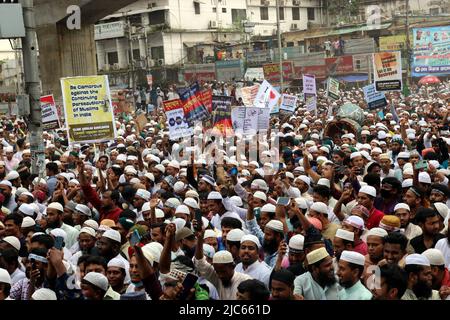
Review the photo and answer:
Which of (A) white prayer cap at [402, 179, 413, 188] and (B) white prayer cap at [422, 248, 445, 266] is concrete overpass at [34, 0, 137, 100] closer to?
(A) white prayer cap at [402, 179, 413, 188]

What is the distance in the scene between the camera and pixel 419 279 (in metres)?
5.16

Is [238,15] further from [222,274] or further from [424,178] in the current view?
[222,274]

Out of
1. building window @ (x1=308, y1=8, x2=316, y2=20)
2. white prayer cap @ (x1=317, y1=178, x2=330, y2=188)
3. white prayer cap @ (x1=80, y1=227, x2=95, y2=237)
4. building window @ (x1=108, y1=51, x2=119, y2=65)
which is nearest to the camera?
white prayer cap @ (x1=80, y1=227, x2=95, y2=237)

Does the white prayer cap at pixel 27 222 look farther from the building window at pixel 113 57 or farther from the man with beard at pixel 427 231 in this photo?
the building window at pixel 113 57

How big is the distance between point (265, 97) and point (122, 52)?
1364 inches

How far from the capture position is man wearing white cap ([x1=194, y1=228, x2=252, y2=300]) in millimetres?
5703

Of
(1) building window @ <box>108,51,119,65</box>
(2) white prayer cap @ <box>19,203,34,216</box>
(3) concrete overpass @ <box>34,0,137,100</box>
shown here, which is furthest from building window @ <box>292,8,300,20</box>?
(2) white prayer cap @ <box>19,203,34,216</box>

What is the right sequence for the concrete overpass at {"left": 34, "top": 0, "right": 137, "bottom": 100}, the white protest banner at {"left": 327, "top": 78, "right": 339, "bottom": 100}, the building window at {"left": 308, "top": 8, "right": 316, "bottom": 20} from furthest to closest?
the building window at {"left": 308, "top": 8, "right": 316, "bottom": 20} < the concrete overpass at {"left": 34, "top": 0, "right": 137, "bottom": 100} < the white protest banner at {"left": 327, "top": 78, "right": 339, "bottom": 100}

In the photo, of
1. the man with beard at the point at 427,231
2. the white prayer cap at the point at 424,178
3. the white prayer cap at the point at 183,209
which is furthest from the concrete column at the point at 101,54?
the man with beard at the point at 427,231

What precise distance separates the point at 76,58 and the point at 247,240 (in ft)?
53.5

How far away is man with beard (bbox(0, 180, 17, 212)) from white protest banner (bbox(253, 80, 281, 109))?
8.39 meters

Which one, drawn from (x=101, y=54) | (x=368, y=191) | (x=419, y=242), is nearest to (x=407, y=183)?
(x=368, y=191)

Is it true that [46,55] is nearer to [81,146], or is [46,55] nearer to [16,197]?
[81,146]
